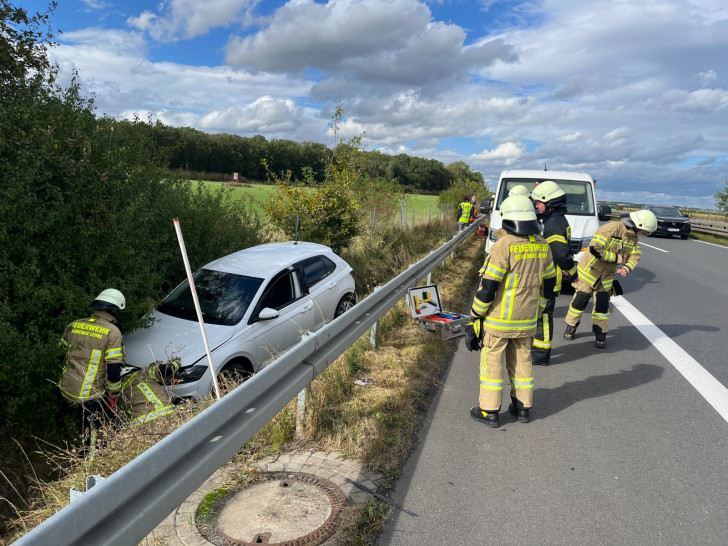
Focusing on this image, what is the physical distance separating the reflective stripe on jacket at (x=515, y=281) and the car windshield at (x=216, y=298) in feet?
10.1

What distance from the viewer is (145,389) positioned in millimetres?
4840

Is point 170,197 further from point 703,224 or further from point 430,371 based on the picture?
point 703,224

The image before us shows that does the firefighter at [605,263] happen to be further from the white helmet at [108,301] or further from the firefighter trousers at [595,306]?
the white helmet at [108,301]

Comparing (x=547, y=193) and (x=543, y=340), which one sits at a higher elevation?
(x=547, y=193)

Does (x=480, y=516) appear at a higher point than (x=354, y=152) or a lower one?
lower

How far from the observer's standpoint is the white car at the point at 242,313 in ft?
17.7

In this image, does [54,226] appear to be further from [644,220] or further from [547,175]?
[547,175]

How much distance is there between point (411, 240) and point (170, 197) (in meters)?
10.7

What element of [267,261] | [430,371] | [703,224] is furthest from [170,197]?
[703,224]

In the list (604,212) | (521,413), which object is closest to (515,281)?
(521,413)

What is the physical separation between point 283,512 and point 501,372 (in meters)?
2.21

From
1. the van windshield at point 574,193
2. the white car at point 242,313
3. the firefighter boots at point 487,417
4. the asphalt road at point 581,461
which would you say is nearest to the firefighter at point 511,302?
the firefighter boots at point 487,417

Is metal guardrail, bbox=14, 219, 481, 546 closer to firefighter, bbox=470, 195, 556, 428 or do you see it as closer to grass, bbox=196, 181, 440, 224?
firefighter, bbox=470, 195, 556, 428

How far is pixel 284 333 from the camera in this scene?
6.48 m
